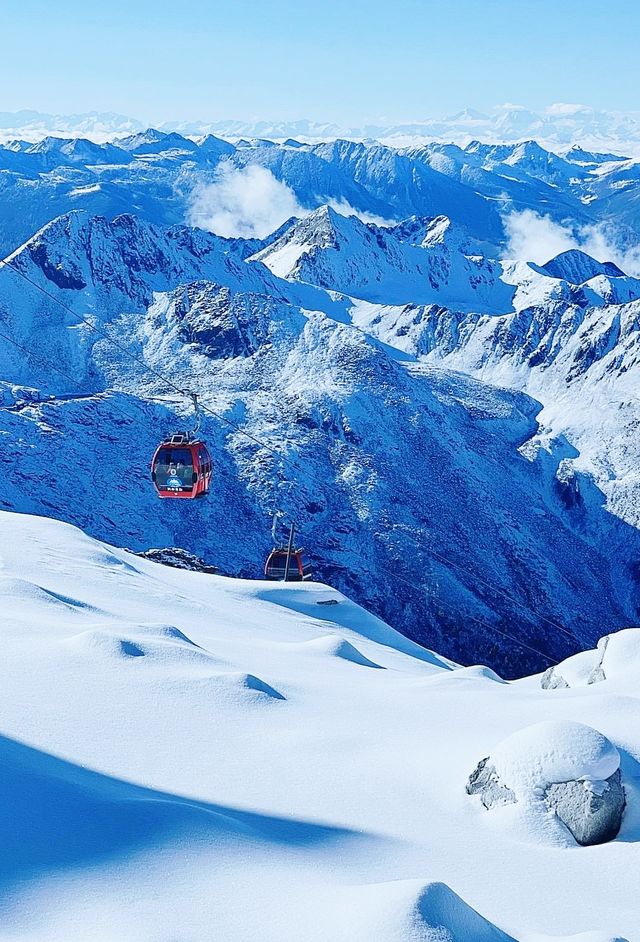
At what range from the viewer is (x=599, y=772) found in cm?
1599

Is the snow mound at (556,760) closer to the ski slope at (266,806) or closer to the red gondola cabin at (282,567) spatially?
the ski slope at (266,806)

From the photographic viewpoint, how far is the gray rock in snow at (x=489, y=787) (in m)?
16.1

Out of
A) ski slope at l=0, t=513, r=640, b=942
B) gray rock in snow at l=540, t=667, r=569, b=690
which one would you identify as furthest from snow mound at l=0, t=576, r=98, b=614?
gray rock in snow at l=540, t=667, r=569, b=690

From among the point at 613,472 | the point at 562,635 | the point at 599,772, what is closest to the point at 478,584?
the point at 562,635

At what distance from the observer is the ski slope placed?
11125 millimetres

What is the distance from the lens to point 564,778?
52.5ft

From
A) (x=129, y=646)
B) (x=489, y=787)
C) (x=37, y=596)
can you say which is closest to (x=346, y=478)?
(x=37, y=596)

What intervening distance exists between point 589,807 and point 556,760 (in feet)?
3.04

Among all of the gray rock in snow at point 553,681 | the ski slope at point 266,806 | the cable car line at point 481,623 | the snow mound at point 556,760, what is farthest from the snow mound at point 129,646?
the cable car line at point 481,623

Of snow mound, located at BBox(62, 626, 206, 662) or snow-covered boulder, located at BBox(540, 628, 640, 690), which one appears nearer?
snow mound, located at BBox(62, 626, 206, 662)

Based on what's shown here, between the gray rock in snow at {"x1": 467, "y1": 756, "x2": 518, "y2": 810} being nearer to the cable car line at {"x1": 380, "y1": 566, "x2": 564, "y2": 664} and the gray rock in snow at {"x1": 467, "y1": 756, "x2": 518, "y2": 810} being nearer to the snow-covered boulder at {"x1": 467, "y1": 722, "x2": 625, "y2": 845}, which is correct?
the snow-covered boulder at {"x1": 467, "y1": 722, "x2": 625, "y2": 845}

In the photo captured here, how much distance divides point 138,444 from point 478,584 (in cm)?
5673

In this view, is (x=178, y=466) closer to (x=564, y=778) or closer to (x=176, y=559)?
(x=564, y=778)

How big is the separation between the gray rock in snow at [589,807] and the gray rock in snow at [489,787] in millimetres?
693
